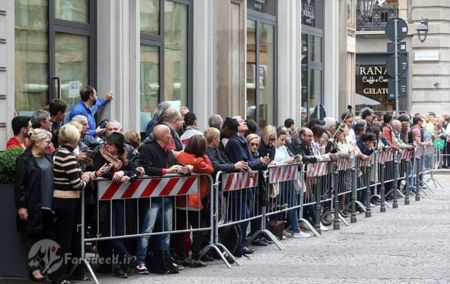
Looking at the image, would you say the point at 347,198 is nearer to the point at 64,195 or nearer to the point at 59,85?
the point at 59,85

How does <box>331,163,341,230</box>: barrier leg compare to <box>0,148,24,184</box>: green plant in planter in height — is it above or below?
below

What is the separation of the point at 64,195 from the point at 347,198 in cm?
1005

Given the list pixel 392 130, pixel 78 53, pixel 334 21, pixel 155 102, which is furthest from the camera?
pixel 334 21

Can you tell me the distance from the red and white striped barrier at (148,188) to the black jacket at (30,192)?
89cm

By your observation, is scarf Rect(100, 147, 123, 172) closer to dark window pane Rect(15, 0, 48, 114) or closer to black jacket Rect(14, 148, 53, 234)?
black jacket Rect(14, 148, 53, 234)

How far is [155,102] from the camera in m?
21.8

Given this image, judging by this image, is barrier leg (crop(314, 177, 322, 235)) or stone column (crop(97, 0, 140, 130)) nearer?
barrier leg (crop(314, 177, 322, 235))

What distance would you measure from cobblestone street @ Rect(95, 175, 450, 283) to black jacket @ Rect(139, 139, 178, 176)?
124cm

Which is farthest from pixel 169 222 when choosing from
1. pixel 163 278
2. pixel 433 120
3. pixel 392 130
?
A: pixel 433 120

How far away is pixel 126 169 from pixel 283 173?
4325 millimetres

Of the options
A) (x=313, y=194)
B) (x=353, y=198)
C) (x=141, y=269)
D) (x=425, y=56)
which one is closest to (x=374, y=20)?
(x=425, y=56)

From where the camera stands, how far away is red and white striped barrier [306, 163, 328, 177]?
63.7 feet

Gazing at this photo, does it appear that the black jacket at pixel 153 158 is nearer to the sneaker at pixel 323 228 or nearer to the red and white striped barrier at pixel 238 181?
the red and white striped barrier at pixel 238 181

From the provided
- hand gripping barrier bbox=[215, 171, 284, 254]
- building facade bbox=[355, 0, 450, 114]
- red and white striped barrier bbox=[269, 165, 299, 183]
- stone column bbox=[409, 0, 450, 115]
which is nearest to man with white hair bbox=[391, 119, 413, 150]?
red and white striped barrier bbox=[269, 165, 299, 183]
